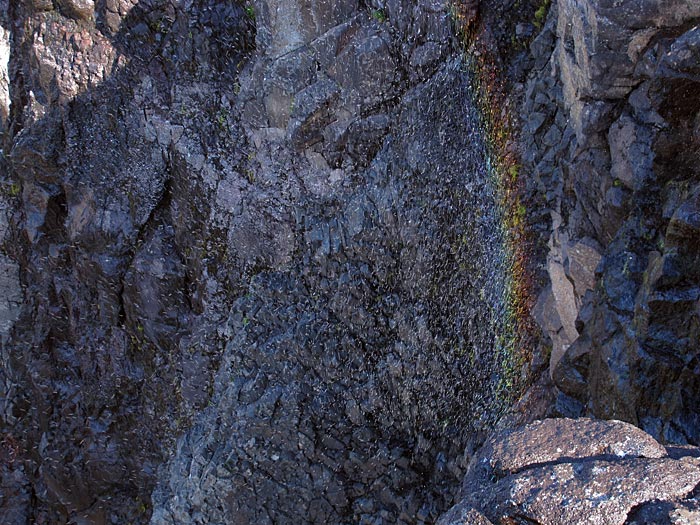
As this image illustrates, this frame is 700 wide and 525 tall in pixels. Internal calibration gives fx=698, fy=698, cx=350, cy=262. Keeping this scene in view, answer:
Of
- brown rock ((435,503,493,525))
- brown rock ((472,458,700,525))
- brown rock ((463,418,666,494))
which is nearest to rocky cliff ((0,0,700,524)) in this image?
brown rock ((463,418,666,494))

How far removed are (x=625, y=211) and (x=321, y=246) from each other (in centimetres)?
285

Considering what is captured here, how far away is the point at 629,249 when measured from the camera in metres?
3.62

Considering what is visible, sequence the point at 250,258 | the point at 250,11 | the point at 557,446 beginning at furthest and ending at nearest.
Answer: the point at 250,258 → the point at 250,11 → the point at 557,446

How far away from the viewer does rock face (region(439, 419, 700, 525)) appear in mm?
Result: 1547

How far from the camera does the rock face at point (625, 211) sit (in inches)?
128

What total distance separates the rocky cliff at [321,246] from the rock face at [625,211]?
0.02 m

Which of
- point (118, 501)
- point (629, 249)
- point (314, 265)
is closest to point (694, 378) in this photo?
point (629, 249)

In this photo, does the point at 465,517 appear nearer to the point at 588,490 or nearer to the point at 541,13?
the point at 588,490

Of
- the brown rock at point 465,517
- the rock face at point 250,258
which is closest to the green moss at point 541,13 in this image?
the rock face at point 250,258

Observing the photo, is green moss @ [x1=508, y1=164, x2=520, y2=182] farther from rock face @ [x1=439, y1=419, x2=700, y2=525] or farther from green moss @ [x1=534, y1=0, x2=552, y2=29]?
rock face @ [x1=439, y1=419, x2=700, y2=525]

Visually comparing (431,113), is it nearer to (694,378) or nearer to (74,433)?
(694,378)

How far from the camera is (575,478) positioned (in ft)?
5.36

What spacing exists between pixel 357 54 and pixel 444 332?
233cm

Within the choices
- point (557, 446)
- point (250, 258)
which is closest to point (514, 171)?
point (250, 258)
